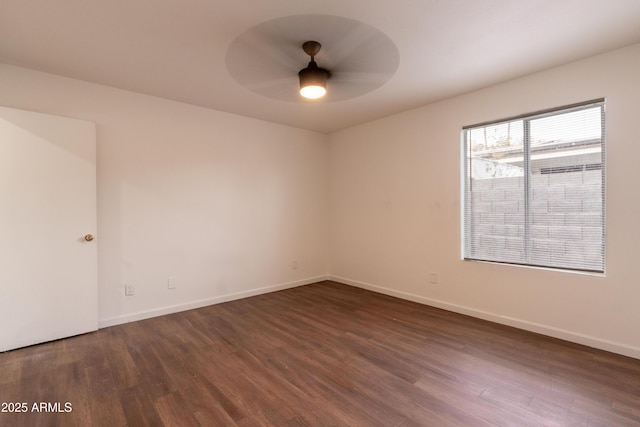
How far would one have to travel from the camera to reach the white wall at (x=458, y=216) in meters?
2.41

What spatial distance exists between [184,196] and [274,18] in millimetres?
2418

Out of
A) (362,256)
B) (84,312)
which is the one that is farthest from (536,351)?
(84,312)

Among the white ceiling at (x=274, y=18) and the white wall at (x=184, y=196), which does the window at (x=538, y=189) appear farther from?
the white wall at (x=184, y=196)

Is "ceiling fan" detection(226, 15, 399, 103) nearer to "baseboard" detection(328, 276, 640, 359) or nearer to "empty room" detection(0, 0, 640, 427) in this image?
"empty room" detection(0, 0, 640, 427)

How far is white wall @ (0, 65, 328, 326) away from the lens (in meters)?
3.05

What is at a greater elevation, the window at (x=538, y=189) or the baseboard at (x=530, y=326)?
the window at (x=538, y=189)

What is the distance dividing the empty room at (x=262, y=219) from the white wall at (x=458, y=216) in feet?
0.06

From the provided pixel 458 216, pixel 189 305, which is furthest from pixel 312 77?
pixel 189 305

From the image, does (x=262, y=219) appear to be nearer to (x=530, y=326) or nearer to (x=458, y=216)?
(x=458, y=216)

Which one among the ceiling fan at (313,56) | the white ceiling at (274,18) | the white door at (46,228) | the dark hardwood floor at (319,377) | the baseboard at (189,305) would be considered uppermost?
the white ceiling at (274,18)

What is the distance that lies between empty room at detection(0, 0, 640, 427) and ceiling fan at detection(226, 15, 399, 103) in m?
0.02

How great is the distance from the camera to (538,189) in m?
2.91

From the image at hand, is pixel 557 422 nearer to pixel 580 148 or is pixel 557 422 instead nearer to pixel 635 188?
pixel 635 188

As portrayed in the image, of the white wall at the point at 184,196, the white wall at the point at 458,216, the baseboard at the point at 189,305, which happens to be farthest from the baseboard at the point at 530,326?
the white wall at the point at 184,196
